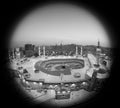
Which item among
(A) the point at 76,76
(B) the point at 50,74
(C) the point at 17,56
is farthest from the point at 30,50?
(A) the point at 76,76

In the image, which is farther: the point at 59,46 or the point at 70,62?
the point at 59,46

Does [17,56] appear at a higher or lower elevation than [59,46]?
lower

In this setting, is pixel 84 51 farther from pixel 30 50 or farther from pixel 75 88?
pixel 75 88

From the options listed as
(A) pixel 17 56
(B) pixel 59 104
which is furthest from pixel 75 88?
(A) pixel 17 56

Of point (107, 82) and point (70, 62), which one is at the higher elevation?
point (107, 82)

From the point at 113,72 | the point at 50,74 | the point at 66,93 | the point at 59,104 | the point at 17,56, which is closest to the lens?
the point at 113,72

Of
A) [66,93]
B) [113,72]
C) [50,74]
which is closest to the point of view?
[113,72]

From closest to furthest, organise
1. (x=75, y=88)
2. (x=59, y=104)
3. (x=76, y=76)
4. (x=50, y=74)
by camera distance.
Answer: (x=59, y=104)
(x=75, y=88)
(x=76, y=76)
(x=50, y=74)

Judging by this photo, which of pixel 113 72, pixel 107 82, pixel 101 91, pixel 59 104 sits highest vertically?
pixel 113 72

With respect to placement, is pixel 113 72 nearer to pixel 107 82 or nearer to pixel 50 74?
pixel 107 82
